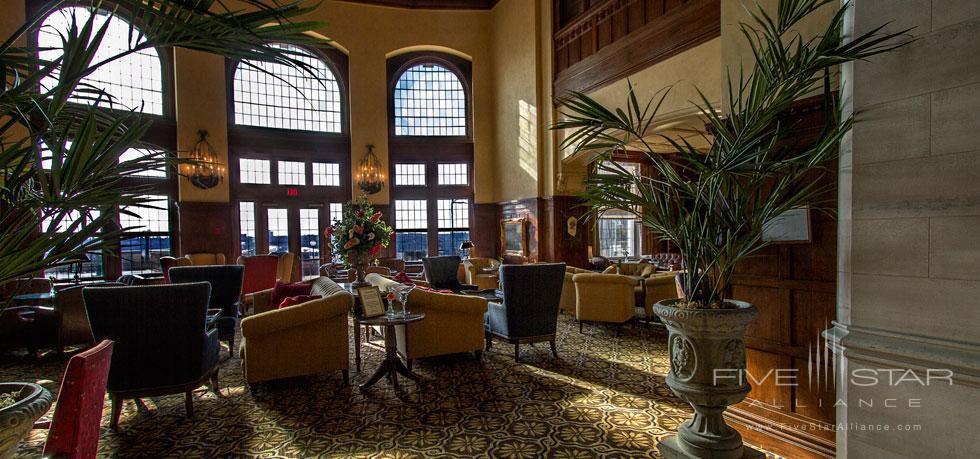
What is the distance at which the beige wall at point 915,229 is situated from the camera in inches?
75.5

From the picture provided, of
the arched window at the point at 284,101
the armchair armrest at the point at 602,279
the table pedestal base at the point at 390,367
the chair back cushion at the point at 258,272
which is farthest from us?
the arched window at the point at 284,101

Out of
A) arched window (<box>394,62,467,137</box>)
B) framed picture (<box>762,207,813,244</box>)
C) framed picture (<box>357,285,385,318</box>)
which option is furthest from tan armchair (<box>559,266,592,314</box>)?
arched window (<box>394,62,467,137</box>)

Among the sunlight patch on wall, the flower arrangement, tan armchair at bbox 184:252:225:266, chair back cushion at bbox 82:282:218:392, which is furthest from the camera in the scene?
the sunlight patch on wall

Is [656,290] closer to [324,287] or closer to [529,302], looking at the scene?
[529,302]

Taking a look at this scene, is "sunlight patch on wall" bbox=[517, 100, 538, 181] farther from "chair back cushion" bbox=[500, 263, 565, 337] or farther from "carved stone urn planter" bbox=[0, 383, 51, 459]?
"carved stone urn planter" bbox=[0, 383, 51, 459]

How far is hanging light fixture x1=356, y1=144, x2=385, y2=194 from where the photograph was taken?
443 inches

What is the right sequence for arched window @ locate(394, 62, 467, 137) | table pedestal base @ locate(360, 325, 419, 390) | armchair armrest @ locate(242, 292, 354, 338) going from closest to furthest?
armchair armrest @ locate(242, 292, 354, 338) < table pedestal base @ locate(360, 325, 419, 390) < arched window @ locate(394, 62, 467, 137)

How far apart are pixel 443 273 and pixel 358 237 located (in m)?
2.93

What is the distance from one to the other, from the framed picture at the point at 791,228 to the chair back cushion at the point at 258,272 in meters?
8.05

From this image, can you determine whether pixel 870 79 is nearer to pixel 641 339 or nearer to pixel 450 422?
pixel 450 422

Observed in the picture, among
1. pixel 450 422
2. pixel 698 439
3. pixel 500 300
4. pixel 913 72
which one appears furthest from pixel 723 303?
pixel 500 300

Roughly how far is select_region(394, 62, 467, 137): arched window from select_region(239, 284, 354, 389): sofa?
27.7 feet

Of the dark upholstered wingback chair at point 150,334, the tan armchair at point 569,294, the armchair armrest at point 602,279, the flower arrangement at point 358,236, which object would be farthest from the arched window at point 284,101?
the dark upholstered wingback chair at point 150,334

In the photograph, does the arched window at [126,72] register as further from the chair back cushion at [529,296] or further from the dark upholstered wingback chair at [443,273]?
the chair back cushion at [529,296]
